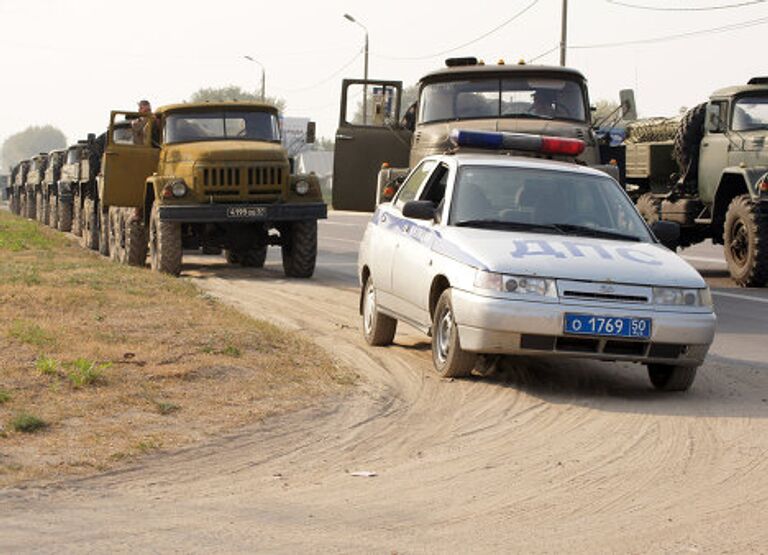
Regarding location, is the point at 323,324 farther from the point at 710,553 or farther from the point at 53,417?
the point at 710,553

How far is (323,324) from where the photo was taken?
14383mm

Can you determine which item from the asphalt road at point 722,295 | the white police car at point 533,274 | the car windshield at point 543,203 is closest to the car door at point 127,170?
the asphalt road at point 722,295

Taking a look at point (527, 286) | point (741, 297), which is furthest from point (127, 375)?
point (741, 297)

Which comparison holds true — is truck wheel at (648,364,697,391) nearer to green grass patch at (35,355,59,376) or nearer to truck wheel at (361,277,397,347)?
truck wheel at (361,277,397,347)

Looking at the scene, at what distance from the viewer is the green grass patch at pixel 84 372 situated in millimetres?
9727

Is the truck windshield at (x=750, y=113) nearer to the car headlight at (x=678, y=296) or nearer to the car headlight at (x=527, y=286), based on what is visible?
the car headlight at (x=678, y=296)

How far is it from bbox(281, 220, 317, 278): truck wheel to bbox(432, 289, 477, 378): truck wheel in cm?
980

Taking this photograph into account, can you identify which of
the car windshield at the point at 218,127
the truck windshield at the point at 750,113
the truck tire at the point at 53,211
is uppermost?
the truck windshield at the point at 750,113

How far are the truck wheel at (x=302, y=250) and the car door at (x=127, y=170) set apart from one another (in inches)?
85.8

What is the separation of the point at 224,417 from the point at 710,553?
373 centimetres

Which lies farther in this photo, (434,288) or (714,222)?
(714,222)

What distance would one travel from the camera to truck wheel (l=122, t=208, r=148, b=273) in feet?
72.4

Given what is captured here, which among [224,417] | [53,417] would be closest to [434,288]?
[224,417]

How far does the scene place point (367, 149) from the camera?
19.7 meters
